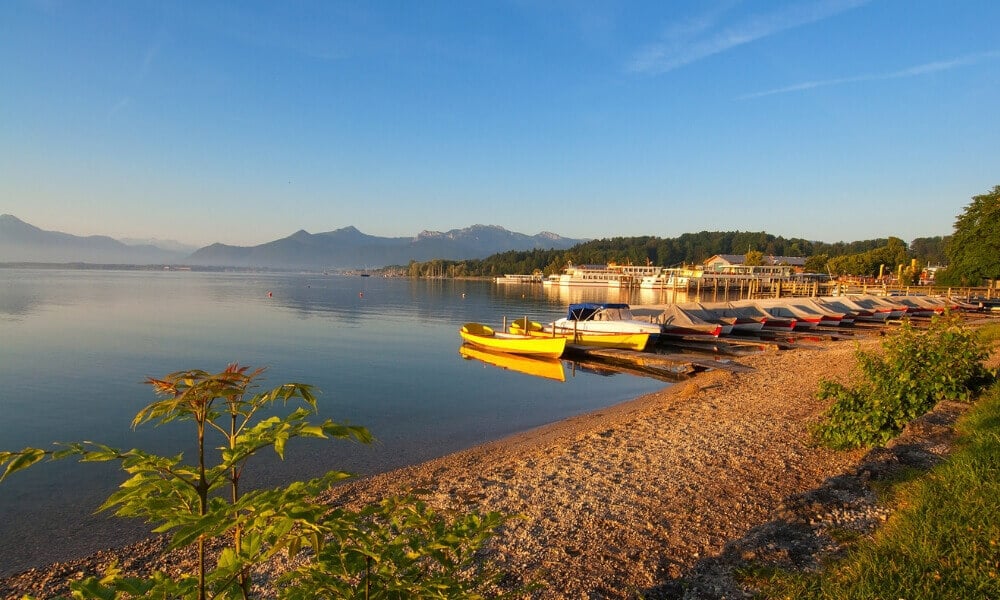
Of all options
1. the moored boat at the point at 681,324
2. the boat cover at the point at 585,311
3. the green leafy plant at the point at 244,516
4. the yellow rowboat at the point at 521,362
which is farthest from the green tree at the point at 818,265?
the green leafy plant at the point at 244,516

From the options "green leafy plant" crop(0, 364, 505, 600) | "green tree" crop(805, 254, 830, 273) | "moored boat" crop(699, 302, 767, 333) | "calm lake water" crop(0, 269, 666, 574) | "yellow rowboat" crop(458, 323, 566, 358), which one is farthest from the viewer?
"green tree" crop(805, 254, 830, 273)

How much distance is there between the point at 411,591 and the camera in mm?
2504

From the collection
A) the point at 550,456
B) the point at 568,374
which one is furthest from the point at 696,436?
the point at 568,374

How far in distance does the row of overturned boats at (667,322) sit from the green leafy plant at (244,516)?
81.4 feet

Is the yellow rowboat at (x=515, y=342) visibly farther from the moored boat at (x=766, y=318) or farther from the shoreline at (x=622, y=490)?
the moored boat at (x=766, y=318)

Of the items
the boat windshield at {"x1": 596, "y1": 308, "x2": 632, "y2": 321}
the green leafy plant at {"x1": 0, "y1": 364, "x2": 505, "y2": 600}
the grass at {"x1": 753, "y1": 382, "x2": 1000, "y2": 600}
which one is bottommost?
the boat windshield at {"x1": 596, "y1": 308, "x2": 632, "y2": 321}

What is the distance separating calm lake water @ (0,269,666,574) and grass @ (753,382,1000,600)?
4.11 m

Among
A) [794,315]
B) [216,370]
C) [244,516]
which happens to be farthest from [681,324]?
[244,516]

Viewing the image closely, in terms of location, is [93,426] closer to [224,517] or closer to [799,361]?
[224,517]

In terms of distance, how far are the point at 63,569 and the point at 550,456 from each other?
810 centimetres

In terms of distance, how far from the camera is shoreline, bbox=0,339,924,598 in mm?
6195

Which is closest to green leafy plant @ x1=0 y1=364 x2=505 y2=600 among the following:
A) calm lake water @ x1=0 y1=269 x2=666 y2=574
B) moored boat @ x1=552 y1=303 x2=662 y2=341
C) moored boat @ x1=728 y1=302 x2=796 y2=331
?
calm lake water @ x1=0 y1=269 x2=666 y2=574

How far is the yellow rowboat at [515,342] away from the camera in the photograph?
90.6 ft

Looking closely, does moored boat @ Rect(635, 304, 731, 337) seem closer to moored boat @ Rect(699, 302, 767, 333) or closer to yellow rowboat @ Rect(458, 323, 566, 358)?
moored boat @ Rect(699, 302, 767, 333)
